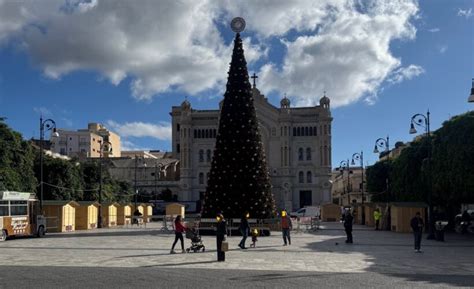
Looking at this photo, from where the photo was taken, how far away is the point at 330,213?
200 ft

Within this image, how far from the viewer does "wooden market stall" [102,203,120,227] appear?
4544 centimetres

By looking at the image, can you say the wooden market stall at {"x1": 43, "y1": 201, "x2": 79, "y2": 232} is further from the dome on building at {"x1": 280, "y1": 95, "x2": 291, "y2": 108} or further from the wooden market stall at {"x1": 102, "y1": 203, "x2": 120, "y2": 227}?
the dome on building at {"x1": 280, "y1": 95, "x2": 291, "y2": 108}

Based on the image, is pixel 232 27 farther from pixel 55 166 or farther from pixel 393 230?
pixel 55 166

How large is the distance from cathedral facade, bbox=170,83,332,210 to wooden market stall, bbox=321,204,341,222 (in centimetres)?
3379

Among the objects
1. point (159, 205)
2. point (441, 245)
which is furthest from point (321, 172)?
point (441, 245)

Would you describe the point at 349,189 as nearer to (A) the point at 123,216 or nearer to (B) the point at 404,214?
(A) the point at 123,216

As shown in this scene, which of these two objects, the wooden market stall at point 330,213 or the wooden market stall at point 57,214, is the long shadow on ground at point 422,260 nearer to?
the wooden market stall at point 57,214

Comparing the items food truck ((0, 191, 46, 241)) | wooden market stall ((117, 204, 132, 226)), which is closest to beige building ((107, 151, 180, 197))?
wooden market stall ((117, 204, 132, 226))

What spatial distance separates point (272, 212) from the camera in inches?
1296

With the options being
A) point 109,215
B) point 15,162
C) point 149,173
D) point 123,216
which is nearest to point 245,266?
point 109,215

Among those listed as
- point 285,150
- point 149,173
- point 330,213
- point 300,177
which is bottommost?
point 330,213

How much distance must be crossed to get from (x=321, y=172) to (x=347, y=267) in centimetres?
8102

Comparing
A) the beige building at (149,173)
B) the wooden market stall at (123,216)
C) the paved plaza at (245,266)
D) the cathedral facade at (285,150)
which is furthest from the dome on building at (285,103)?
the paved plaza at (245,266)

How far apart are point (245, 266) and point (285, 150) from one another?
267 feet
